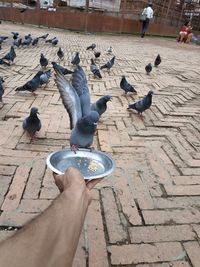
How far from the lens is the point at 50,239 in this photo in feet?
3.72

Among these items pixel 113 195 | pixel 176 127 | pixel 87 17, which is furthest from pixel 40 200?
pixel 87 17

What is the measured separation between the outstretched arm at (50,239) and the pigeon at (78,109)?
53.1 inches

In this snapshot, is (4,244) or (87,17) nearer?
(4,244)

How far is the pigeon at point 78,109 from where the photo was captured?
2.70 m

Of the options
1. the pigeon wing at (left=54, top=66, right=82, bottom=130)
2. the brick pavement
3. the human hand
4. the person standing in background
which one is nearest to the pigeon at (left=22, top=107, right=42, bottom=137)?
the brick pavement

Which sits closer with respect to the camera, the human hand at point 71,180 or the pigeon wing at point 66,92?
the human hand at point 71,180

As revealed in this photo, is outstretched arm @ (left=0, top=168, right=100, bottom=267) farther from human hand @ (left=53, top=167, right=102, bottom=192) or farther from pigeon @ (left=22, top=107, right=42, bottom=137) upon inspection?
pigeon @ (left=22, top=107, right=42, bottom=137)

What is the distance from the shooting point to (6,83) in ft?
19.5

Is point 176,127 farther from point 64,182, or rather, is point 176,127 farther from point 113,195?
point 64,182

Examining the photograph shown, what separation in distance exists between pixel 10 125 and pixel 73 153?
2068mm

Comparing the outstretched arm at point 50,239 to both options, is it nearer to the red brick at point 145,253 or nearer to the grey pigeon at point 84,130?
the red brick at point 145,253

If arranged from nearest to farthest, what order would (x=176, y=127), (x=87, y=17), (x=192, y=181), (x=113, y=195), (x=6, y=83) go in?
(x=113, y=195) → (x=192, y=181) → (x=176, y=127) → (x=6, y=83) → (x=87, y=17)

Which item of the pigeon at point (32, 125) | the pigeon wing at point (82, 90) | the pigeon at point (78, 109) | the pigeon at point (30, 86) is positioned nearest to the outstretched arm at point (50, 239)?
the pigeon at point (78, 109)

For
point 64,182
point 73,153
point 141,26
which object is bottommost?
point 141,26
